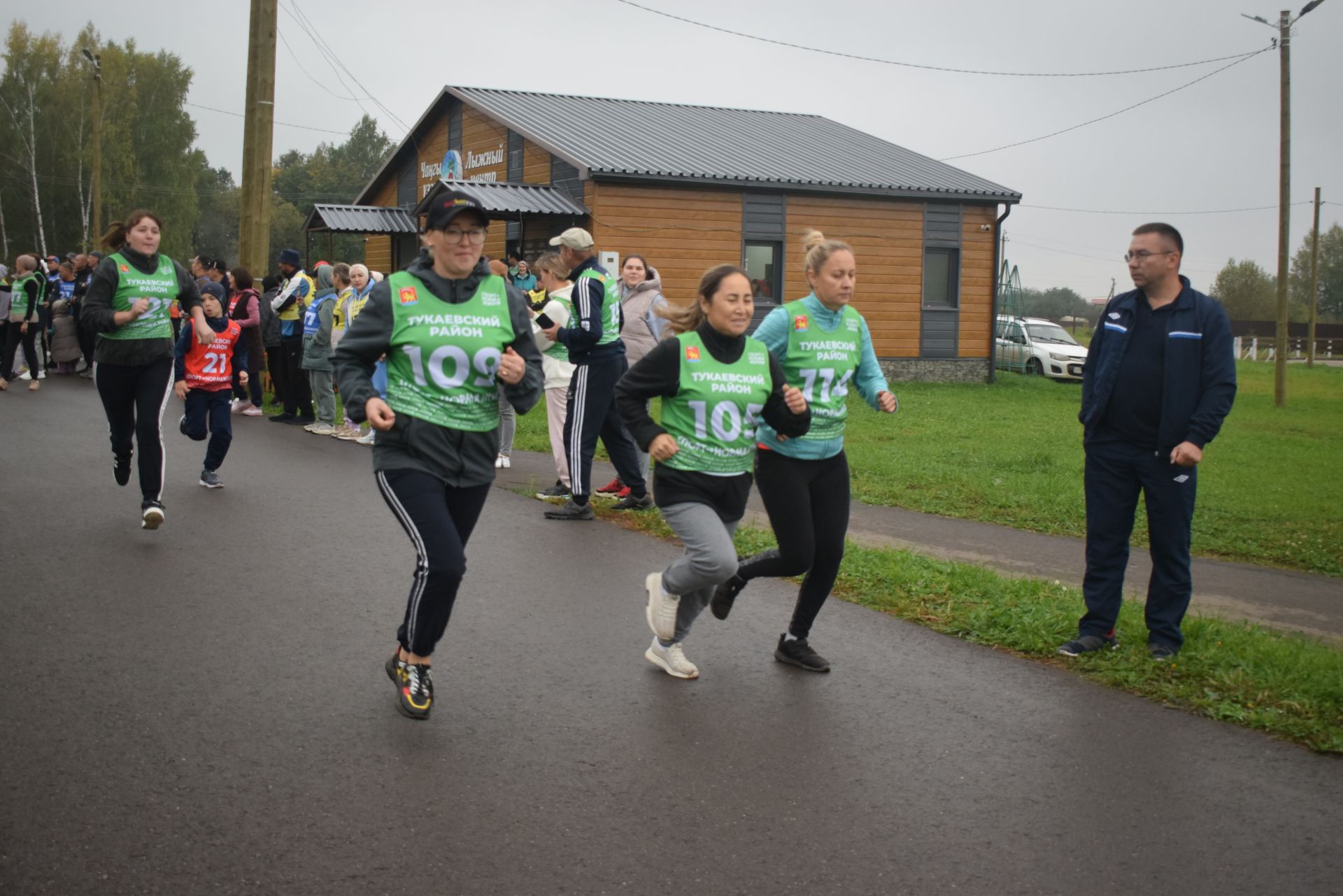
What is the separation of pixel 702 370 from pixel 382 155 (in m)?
113

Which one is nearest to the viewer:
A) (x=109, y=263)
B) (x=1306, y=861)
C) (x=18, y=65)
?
(x=1306, y=861)

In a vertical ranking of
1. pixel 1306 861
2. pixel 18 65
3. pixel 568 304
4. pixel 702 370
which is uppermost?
pixel 18 65

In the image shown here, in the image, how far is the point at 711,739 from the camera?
4.79m

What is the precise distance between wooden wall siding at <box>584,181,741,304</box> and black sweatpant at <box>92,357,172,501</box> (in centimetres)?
1594

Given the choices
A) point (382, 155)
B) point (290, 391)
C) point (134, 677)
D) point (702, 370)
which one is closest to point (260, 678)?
point (134, 677)

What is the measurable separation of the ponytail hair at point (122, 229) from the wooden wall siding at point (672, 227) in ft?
51.6

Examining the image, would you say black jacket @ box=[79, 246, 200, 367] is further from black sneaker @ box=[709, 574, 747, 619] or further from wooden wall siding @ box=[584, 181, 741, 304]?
wooden wall siding @ box=[584, 181, 741, 304]

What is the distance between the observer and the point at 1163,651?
6.00m

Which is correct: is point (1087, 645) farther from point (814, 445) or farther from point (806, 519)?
point (814, 445)

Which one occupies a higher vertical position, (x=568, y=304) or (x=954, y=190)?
(x=954, y=190)

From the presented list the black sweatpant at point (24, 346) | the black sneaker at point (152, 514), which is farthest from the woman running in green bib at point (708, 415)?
the black sweatpant at point (24, 346)

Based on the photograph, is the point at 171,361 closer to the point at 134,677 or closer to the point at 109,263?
the point at 109,263

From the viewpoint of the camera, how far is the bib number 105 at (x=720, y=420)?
17.5ft

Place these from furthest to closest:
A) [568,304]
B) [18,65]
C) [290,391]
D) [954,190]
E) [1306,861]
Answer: [18,65]
[954,190]
[290,391]
[568,304]
[1306,861]
